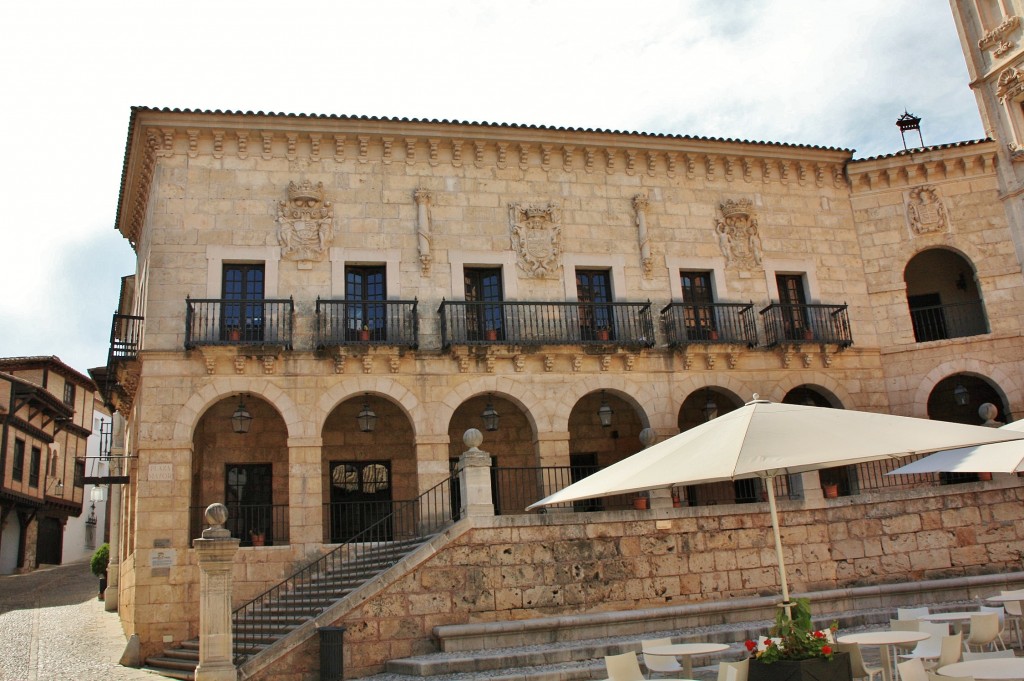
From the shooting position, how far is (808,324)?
18.2 meters

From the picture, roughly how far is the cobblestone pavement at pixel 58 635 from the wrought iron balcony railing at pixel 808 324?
13.2m

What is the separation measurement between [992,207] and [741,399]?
757 centimetres

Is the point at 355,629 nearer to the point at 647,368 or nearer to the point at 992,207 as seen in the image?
the point at 647,368

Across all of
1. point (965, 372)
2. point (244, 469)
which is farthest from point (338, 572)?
point (965, 372)

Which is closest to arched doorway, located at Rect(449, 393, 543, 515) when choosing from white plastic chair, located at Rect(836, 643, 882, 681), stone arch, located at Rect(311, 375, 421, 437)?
stone arch, located at Rect(311, 375, 421, 437)

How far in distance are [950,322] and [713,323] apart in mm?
6063

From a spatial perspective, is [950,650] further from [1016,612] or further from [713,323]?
[713,323]

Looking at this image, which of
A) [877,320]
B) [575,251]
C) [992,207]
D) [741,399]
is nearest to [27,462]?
[575,251]

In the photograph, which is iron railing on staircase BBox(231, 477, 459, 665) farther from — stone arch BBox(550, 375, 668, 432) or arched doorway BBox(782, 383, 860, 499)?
arched doorway BBox(782, 383, 860, 499)

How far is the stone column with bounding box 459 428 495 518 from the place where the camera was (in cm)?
1262

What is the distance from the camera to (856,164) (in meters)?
19.3

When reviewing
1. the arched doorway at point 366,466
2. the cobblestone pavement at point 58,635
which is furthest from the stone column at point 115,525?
the arched doorway at point 366,466

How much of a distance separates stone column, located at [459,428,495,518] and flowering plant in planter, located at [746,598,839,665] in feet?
20.8

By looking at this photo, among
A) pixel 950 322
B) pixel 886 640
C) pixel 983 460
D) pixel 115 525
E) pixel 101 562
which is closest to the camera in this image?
pixel 886 640
